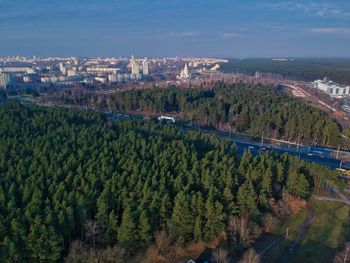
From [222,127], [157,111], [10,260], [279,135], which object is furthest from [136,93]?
[10,260]

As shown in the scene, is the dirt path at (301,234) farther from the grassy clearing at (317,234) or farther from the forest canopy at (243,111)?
the forest canopy at (243,111)

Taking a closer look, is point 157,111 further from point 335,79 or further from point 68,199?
point 335,79

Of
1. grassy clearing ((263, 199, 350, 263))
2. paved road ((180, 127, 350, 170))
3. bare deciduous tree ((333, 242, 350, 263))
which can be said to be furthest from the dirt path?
paved road ((180, 127, 350, 170))

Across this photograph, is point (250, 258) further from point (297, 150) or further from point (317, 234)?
point (297, 150)

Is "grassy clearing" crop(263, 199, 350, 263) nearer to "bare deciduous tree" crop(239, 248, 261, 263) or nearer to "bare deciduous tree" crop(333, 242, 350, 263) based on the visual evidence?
"bare deciduous tree" crop(333, 242, 350, 263)

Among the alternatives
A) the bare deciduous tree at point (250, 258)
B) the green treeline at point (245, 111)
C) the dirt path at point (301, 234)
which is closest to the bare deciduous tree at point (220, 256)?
the bare deciduous tree at point (250, 258)
